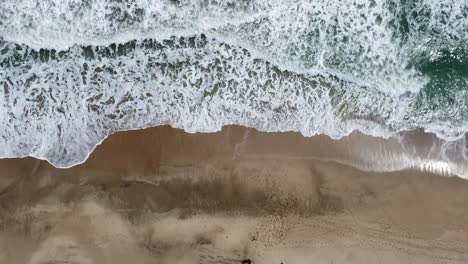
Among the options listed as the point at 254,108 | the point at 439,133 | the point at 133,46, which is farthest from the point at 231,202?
the point at 439,133

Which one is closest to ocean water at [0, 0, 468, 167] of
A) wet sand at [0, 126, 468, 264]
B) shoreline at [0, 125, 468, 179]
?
shoreline at [0, 125, 468, 179]

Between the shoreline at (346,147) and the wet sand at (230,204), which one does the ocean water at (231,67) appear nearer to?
the shoreline at (346,147)

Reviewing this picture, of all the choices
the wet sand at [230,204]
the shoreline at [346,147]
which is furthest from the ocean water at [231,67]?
the wet sand at [230,204]

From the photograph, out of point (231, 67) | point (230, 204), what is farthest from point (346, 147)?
point (231, 67)

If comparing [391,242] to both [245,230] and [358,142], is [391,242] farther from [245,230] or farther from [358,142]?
[245,230]

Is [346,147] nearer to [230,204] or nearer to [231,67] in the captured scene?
[230,204]

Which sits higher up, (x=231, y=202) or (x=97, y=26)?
(x=97, y=26)
